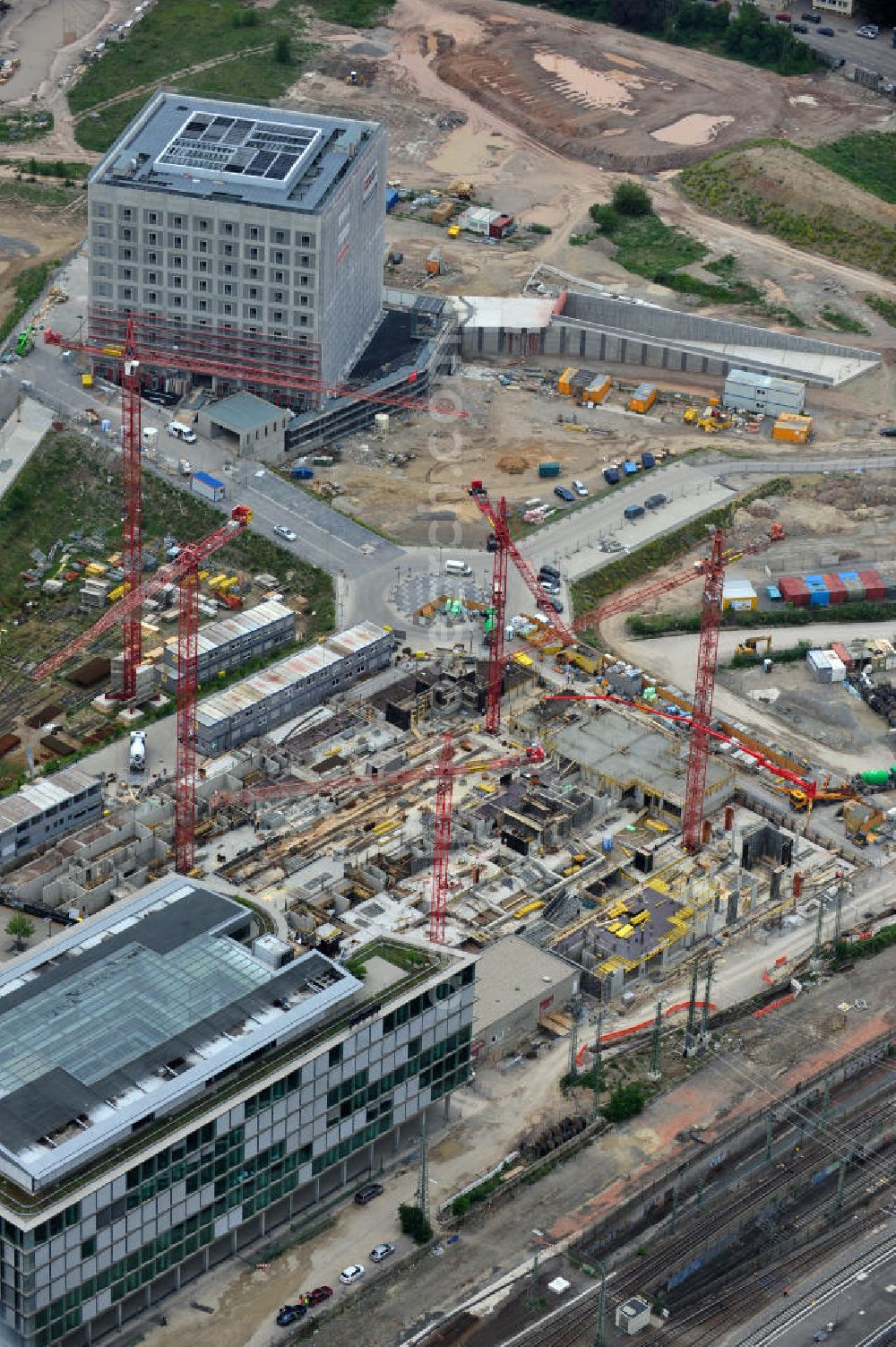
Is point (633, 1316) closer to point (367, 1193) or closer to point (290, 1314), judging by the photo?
point (367, 1193)

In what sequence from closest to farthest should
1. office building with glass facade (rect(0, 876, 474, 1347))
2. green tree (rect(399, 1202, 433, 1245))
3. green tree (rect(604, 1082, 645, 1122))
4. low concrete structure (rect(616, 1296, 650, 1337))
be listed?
office building with glass facade (rect(0, 876, 474, 1347)) → low concrete structure (rect(616, 1296, 650, 1337)) → green tree (rect(399, 1202, 433, 1245)) → green tree (rect(604, 1082, 645, 1122))

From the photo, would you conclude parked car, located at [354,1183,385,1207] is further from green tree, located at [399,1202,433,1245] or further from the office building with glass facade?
green tree, located at [399,1202,433,1245]

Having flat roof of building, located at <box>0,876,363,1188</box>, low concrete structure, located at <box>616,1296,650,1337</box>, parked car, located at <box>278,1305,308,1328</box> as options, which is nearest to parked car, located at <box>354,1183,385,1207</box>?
parked car, located at <box>278,1305,308,1328</box>

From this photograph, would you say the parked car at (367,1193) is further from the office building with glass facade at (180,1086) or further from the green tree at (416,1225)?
the green tree at (416,1225)

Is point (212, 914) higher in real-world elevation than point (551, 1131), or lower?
higher

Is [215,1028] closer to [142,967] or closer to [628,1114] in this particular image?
[142,967]

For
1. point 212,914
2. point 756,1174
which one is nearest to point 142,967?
point 212,914

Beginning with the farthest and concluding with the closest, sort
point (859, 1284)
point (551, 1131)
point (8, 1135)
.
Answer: point (551, 1131), point (859, 1284), point (8, 1135)
